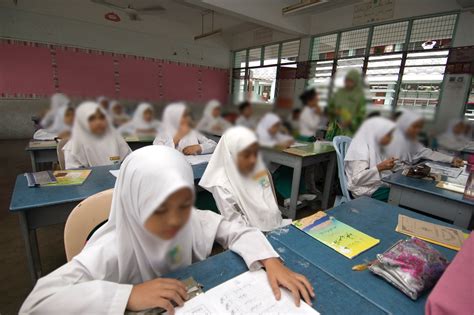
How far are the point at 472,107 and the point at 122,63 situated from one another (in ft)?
1.61

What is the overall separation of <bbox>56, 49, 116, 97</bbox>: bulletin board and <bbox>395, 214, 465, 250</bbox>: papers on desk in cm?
166

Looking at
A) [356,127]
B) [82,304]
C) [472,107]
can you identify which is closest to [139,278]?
[82,304]

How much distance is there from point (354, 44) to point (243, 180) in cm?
30

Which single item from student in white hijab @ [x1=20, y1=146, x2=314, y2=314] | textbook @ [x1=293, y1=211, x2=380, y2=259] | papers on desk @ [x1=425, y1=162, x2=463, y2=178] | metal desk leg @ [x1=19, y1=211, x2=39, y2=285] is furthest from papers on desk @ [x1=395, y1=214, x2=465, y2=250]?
metal desk leg @ [x1=19, y1=211, x2=39, y2=285]

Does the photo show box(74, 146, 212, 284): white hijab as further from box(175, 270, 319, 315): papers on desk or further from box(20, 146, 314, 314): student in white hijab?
box(175, 270, 319, 315): papers on desk

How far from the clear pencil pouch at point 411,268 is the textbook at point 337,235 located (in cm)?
16

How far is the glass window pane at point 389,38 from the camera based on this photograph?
1.23 feet

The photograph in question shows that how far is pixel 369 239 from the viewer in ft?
4.27

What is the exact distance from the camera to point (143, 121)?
1.02 feet

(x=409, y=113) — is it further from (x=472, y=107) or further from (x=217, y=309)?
(x=217, y=309)

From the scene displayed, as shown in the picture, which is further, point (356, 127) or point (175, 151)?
point (175, 151)

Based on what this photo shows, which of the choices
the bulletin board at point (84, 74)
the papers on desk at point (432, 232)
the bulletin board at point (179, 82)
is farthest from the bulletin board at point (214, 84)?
the papers on desk at point (432, 232)

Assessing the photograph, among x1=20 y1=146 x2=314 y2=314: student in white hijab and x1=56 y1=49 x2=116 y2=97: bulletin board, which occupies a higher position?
x1=56 y1=49 x2=116 y2=97: bulletin board

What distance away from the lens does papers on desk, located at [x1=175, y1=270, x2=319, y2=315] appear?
2.56 feet
